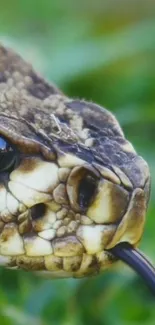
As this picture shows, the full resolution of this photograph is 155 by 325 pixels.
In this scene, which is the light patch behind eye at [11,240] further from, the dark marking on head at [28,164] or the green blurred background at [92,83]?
the green blurred background at [92,83]

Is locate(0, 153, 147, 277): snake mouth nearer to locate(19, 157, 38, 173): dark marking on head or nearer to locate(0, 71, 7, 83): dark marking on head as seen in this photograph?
locate(19, 157, 38, 173): dark marking on head

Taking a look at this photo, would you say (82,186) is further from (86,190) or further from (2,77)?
(2,77)

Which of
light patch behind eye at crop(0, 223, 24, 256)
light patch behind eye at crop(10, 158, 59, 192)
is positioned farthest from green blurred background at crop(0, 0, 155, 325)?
light patch behind eye at crop(10, 158, 59, 192)

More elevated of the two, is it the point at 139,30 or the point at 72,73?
the point at 139,30

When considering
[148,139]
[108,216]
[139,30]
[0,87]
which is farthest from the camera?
[139,30]

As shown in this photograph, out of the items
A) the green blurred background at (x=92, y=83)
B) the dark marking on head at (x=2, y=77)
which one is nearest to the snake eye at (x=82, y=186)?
the dark marking on head at (x=2, y=77)

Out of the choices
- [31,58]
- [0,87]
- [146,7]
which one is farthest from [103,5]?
[0,87]

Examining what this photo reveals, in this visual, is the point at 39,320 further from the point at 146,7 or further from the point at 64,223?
the point at 146,7

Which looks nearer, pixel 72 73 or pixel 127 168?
pixel 127 168
